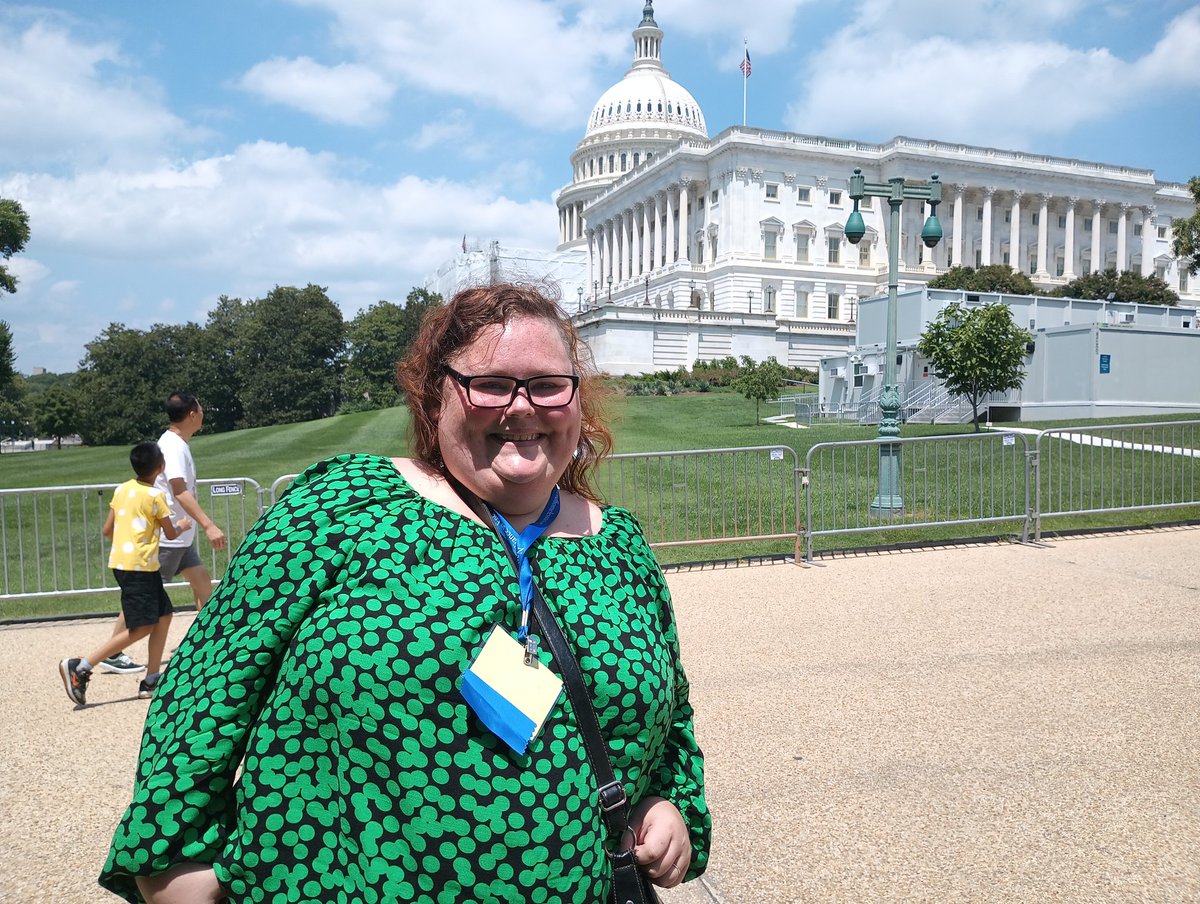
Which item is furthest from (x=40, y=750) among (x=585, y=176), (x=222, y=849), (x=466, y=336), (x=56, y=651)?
(x=585, y=176)

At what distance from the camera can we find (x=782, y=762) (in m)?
4.85

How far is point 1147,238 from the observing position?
86.7 metres

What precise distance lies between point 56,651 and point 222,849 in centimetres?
726

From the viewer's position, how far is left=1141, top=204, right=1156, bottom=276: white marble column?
284 feet

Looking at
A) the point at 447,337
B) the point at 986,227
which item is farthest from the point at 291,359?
the point at 447,337

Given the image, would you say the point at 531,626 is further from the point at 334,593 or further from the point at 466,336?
the point at 466,336

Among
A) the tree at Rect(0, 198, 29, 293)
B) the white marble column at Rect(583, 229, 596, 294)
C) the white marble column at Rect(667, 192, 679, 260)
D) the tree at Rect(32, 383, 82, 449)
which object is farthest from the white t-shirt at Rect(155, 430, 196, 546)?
the white marble column at Rect(583, 229, 596, 294)

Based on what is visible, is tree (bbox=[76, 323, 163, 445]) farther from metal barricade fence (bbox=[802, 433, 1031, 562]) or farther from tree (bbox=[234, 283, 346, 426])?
metal barricade fence (bbox=[802, 433, 1031, 562])

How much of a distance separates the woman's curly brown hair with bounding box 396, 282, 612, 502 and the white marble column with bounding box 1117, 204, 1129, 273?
318 feet

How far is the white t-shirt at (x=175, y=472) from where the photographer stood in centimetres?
688

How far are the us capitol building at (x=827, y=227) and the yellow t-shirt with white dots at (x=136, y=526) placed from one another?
198 feet

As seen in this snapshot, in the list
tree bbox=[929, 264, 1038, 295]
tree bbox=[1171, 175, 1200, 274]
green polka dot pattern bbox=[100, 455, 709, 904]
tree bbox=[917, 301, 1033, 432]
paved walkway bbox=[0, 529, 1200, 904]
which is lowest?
paved walkway bbox=[0, 529, 1200, 904]

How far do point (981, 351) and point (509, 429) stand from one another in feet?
89.3

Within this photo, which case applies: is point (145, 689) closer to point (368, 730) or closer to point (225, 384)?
point (368, 730)
